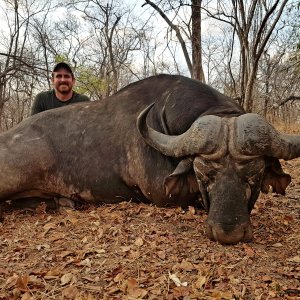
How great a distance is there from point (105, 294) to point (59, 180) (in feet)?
9.22

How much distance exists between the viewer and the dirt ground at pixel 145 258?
2543mm

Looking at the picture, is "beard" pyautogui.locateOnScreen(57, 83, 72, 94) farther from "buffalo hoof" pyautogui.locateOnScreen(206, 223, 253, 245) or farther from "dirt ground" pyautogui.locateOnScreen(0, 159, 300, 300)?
"buffalo hoof" pyautogui.locateOnScreen(206, 223, 253, 245)

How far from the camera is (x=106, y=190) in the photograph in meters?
4.97

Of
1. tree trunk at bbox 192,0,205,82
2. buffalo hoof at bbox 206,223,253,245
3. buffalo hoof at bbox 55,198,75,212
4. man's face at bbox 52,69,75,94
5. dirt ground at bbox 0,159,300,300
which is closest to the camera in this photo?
dirt ground at bbox 0,159,300,300

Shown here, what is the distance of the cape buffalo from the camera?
10.8 ft

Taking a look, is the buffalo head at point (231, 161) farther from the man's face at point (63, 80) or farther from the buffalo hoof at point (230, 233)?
the man's face at point (63, 80)

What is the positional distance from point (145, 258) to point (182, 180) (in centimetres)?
102

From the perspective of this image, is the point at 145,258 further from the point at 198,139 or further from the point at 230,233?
the point at 198,139

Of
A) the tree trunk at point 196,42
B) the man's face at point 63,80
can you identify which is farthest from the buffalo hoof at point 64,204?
the tree trunk at point 196,42

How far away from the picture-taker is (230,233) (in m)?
3.13

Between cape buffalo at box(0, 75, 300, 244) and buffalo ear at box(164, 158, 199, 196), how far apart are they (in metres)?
0.01

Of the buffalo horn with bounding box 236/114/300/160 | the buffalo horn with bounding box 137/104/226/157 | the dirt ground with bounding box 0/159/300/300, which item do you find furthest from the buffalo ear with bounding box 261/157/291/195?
the buffalo horn with bounding box 137/104/226/157

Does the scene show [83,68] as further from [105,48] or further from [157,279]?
[157,279]

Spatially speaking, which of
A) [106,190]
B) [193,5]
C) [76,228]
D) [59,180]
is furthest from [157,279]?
[193,5]
